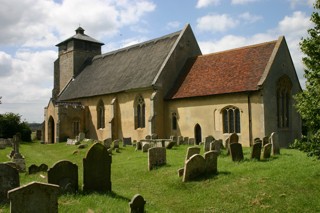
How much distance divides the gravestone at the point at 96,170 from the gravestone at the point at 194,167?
9.24 ft

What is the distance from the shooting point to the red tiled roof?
83.6 ft

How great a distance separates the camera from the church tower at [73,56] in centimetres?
4572

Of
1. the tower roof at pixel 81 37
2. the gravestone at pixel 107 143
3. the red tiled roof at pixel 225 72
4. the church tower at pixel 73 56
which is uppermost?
the tower roof at pixel 81 37

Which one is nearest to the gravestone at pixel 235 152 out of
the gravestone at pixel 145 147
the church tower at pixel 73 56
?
the gravestone at pixel 145 147

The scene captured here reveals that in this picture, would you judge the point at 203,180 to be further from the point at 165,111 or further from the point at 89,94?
the point at 89,94

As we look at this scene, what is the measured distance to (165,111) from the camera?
30328 millimetres

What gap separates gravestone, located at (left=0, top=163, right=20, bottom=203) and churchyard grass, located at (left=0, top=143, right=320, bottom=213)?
52 cm

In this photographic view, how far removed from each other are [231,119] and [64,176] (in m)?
17.2

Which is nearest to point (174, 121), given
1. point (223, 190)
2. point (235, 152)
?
point (235, 152)

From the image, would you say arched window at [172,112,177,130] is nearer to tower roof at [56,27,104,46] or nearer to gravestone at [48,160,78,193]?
gravestone at [48,160,78,193]

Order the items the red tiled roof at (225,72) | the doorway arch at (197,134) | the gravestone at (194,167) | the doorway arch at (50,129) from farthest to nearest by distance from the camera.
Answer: the doorway arch at (50,129) < the doorway arch at (197,134) < the red tiled roof at (225,72) < the gravestone at (194,167)

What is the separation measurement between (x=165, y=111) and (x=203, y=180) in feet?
59.6

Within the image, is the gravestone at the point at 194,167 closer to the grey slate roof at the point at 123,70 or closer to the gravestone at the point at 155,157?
the gravestone at the point at 155,157

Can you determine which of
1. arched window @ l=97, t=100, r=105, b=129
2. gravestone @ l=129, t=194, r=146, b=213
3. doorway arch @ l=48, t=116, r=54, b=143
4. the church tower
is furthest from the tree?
the church tower
